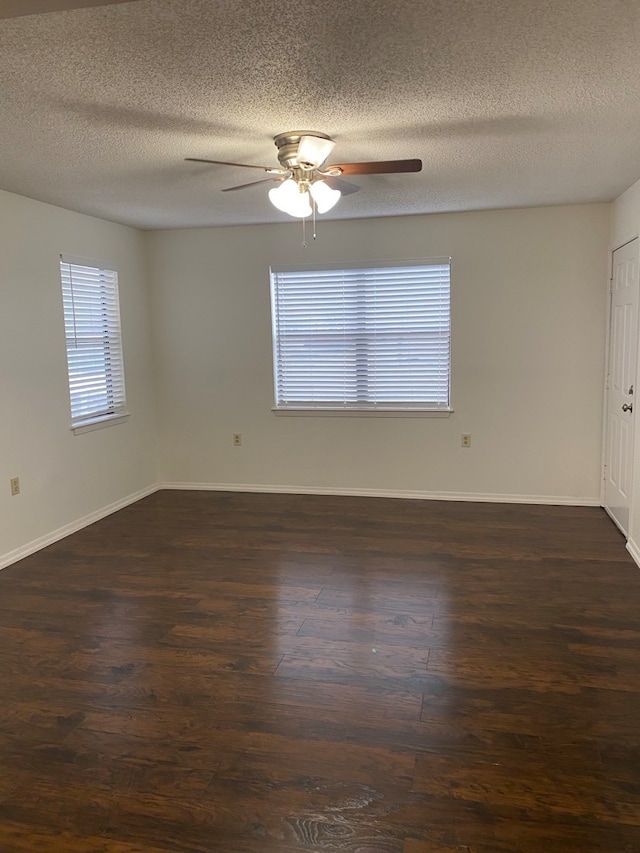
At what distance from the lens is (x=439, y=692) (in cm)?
255

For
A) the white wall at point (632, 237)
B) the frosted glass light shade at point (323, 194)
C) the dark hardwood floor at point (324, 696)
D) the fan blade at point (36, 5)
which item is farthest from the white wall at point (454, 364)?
the fan blade at point (36, 5)

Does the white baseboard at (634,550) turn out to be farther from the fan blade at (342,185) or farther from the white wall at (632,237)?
the fan blade at (342,185)

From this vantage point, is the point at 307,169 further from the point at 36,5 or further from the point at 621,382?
the point at 621,382

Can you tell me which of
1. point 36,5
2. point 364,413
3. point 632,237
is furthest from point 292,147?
point 364,413

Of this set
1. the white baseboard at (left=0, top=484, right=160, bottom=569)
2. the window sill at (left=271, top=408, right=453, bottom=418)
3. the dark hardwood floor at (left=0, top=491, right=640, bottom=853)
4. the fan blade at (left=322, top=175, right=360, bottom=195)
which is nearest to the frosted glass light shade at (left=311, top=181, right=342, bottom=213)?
the fan blade at (left=322, top=175, right=360, bottom=195)

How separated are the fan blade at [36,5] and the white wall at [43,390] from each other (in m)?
2.83

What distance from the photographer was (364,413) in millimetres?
5535

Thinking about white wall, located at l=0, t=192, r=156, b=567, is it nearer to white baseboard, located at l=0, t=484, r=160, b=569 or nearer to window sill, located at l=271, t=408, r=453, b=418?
white baseboard, located at l=0, t=484, r=160, b=569

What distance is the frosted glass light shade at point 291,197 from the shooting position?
304 centimetres

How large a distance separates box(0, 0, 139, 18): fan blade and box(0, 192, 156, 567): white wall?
2.83 metres

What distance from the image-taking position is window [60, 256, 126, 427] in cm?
477

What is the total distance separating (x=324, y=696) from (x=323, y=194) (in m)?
2.28

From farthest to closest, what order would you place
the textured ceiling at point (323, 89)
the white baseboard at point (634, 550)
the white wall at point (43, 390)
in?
the white wall at point (43, 390)
the white baseboard at point (634, 550)
the textured ceiling at point (323, 89)

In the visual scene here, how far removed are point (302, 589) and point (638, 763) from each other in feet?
6.28
